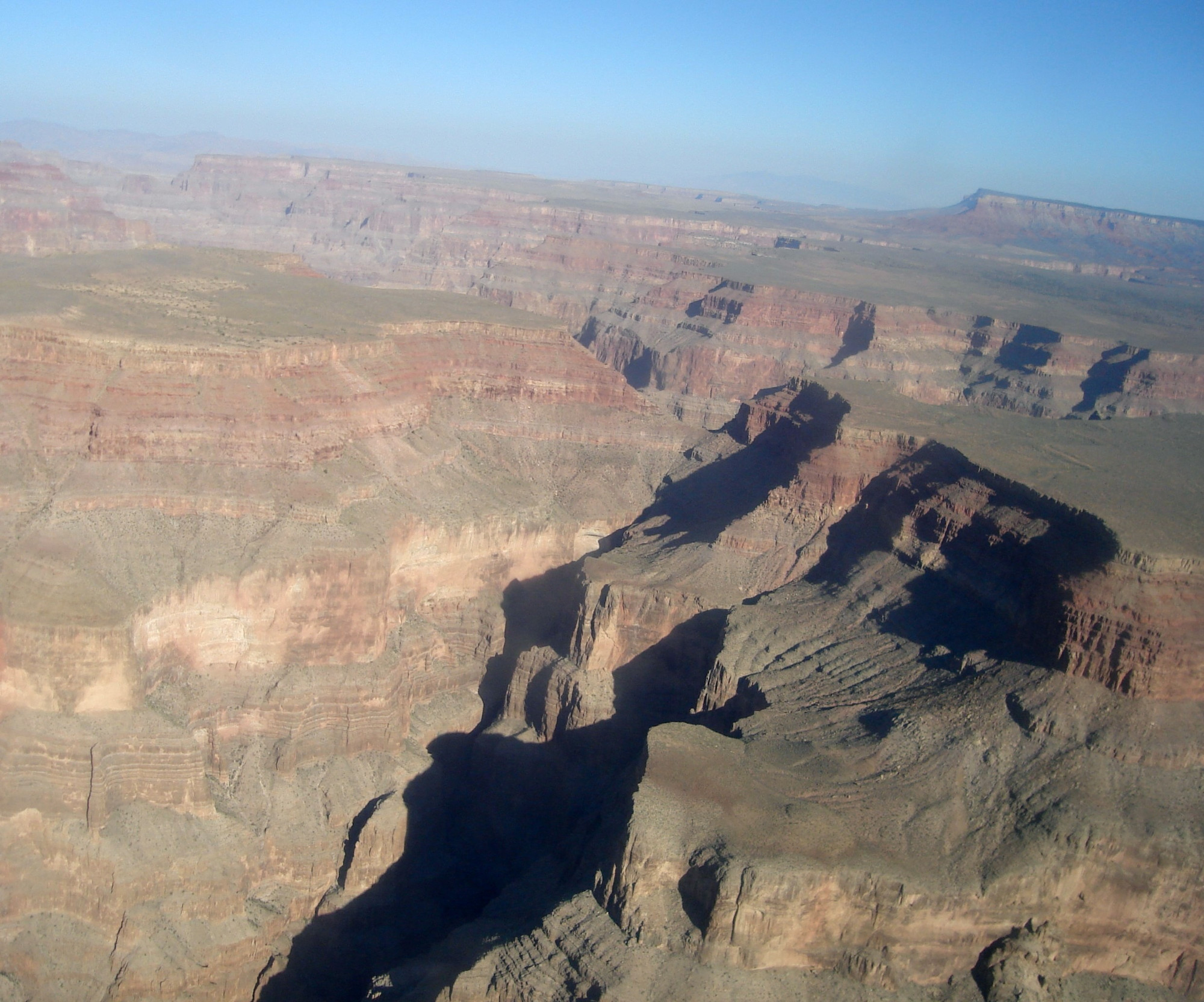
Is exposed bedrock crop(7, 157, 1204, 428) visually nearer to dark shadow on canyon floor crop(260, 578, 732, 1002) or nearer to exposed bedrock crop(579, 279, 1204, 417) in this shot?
exposed bedrock crop(579, 279, 1204, 417)

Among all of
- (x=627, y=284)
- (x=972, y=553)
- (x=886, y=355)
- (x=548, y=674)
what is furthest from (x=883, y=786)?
(x=627, y=284)

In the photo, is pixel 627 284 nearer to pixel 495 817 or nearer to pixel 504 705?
pixel 504 705

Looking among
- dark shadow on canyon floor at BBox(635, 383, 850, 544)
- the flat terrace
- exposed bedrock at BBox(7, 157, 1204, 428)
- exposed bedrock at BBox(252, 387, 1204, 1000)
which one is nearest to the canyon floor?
exposed bedrock at BBox(252, 387, 1204, 1000)

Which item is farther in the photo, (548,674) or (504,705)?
(504,705)

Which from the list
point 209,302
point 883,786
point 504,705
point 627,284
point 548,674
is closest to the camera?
point 883,786

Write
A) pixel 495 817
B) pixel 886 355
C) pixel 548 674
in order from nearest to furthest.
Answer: pixel 495 817 < pixel 548 674 < pixel 886 355

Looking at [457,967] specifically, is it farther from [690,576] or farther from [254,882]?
[690,576]

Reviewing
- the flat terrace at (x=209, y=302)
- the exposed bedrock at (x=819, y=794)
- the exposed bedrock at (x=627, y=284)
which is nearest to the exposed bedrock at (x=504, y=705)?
the exposed bedrock at (x=819, y=794)

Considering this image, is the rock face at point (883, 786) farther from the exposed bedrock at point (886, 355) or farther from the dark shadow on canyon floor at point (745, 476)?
the exposed bedrock at point (886, 355)
